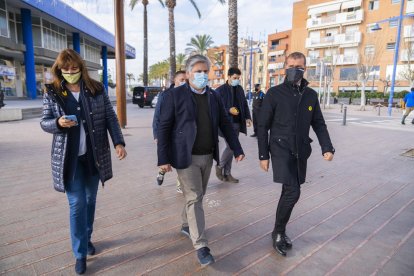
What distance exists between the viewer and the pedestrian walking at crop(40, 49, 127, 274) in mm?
2350

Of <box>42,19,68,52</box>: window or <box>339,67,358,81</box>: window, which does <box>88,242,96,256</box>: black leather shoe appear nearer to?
<box>42,19,68,52</box>: window

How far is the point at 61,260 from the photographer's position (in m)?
2.65

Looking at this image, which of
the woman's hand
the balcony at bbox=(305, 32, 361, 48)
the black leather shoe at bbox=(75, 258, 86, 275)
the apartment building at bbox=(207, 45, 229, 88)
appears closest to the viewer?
the woman's hand

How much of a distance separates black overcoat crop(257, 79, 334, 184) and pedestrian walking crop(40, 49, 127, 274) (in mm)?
1522

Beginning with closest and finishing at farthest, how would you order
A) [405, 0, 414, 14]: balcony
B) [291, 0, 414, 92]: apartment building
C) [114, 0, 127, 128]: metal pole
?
[114, 0, 127, 128]: metal pole
[405, 0, 414, 14]: balcony
[291, 0, 414, 92]: apartment building

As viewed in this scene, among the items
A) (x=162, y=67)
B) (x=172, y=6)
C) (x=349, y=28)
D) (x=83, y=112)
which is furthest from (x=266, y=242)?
(x=162, y=67)

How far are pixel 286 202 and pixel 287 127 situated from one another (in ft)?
2.37

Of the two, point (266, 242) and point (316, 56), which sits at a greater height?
point (316, 56)

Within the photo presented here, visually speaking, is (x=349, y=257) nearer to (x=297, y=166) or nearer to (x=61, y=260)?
(x=297, y=166)

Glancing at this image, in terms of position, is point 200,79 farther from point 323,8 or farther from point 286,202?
point 323,8

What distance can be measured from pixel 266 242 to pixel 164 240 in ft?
3.50

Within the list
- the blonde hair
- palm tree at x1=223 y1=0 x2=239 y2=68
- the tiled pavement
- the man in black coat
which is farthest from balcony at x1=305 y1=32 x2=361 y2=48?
the blonde hair

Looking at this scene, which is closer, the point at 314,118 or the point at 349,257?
the point at 349,257

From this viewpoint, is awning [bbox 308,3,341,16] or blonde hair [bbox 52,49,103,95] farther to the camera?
awning [bbox 308,3,341,16]
